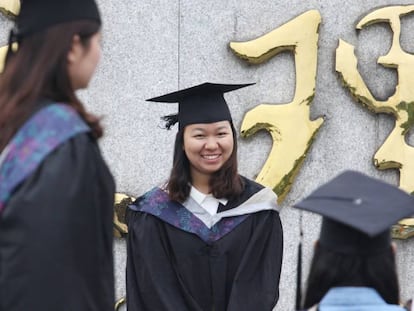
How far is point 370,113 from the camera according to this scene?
4945 millimetres

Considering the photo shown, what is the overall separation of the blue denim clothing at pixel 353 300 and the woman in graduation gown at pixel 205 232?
5.65 ft

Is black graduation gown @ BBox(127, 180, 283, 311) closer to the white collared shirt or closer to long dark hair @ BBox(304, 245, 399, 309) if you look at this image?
the white collared shirt

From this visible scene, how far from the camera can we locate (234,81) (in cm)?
499

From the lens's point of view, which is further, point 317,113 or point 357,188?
point 317,113

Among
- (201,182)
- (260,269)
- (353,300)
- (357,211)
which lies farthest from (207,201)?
(353,300)

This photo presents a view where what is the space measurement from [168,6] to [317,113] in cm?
95

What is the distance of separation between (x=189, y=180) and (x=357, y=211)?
71.5 inches

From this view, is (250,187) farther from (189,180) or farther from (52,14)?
(52,14)

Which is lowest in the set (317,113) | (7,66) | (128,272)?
(128,272)

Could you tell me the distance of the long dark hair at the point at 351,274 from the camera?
2.07m

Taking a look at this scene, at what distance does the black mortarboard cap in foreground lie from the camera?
3.90m

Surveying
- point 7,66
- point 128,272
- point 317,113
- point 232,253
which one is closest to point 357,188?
point 7,66

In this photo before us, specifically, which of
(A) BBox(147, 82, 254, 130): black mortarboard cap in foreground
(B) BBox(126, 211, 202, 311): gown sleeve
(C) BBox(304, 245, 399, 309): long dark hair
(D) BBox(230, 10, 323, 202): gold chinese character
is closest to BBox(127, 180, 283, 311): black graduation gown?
(B) BBox(126, 211, 202, 311): gown sleeve

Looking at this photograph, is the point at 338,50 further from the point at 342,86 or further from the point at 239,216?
the point at 239,216
